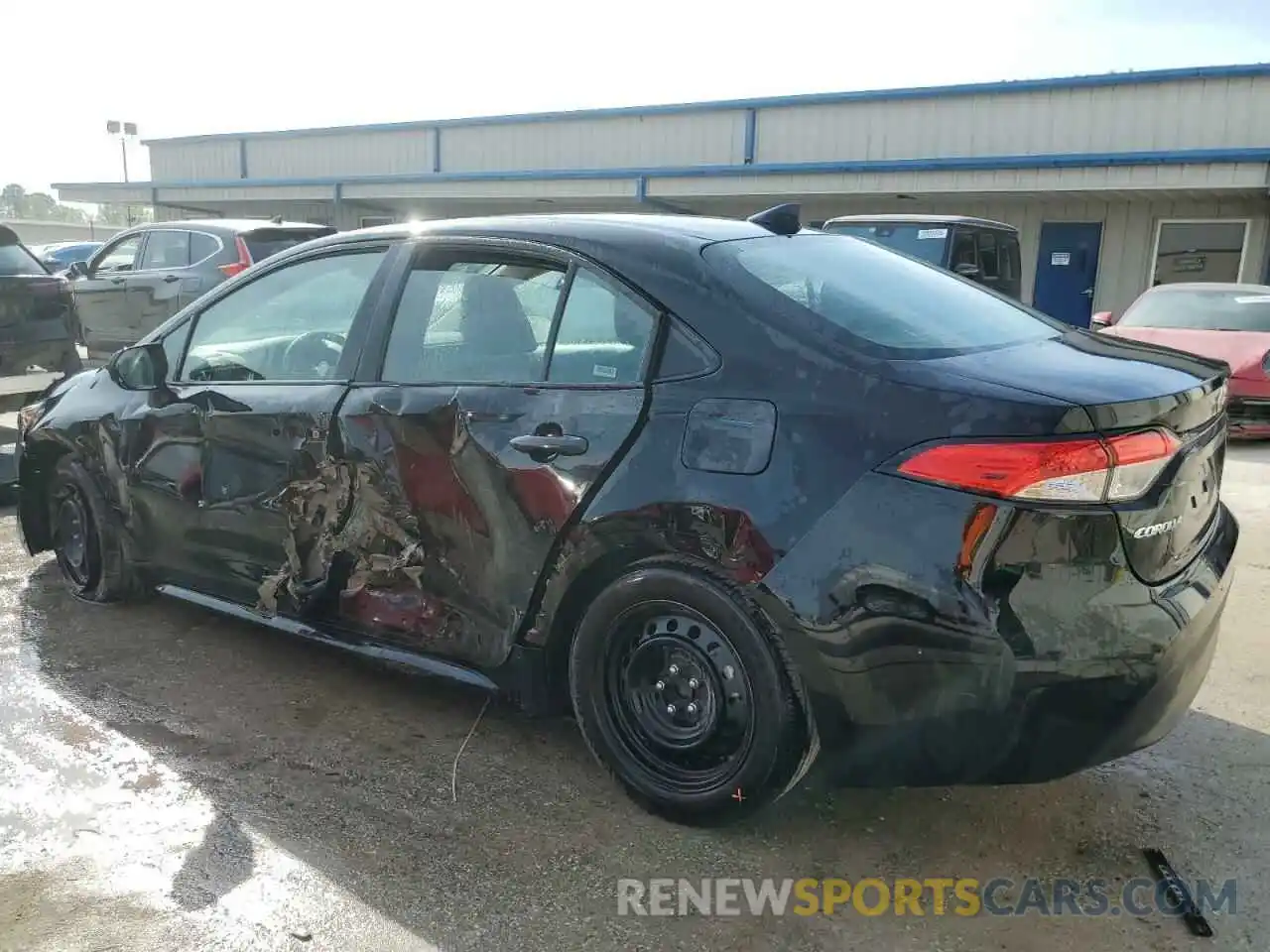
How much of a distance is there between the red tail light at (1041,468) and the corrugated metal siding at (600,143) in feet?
57.6

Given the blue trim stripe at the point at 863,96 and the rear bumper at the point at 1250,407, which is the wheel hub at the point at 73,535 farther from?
the blue trim stripe at the point at 863,96

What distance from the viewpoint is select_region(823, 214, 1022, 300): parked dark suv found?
396 inches

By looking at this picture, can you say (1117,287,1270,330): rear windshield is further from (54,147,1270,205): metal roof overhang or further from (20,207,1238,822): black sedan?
(20,207,1238,822): black sedan

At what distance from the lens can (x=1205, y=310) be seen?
9.64 m

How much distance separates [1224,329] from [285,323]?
8.76 m

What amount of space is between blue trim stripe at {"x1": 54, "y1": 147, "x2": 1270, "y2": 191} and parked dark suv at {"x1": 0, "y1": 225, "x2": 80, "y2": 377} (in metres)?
12.1

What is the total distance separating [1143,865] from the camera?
254cm

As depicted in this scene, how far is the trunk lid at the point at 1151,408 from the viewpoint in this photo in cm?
226

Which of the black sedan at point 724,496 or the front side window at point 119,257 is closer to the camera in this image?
the black sedan at point 724,496

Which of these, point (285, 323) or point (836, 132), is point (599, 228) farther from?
point (836, 132)

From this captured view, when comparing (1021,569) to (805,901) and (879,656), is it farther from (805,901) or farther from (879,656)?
(805,901)

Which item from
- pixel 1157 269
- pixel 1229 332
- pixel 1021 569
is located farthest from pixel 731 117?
pixel 1021 569

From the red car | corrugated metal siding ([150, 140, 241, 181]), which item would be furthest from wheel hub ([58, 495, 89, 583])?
corrugated metal siding ([150, 140, 241, 181])

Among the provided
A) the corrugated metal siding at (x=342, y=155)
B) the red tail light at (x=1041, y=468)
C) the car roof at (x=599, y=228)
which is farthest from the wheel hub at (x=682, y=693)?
the corrugated metal siding at (x=342, y=155)
